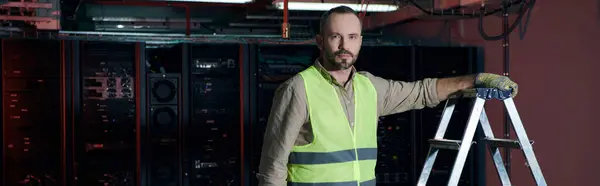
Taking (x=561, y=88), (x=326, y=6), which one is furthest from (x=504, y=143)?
(x=326, y=6)

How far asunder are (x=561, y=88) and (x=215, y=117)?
8.55ft

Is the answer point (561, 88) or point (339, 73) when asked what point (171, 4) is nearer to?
point (561, 88)

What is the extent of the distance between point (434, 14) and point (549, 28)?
825 millimetres

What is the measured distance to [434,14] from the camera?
21.1 ft

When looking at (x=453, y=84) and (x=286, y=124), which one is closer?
(x=286, y=124)

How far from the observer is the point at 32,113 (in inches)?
256

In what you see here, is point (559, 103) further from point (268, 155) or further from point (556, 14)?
point (268, 155)

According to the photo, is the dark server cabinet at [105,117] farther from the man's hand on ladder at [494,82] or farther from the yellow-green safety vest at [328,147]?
the man's hand on ladder at [494,82]

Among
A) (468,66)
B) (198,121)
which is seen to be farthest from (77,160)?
(468,66)

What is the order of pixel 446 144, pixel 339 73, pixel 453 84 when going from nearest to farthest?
1. pixel 339 73
2. pixel 453 84
3. pixel 446 144

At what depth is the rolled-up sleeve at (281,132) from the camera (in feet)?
9.41

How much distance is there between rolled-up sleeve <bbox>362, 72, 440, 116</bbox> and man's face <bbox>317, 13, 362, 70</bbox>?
0.96 ft

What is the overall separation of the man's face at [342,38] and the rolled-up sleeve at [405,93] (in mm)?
Answer: 291

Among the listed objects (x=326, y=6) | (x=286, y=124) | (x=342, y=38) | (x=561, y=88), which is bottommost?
(x=286, y=124)
